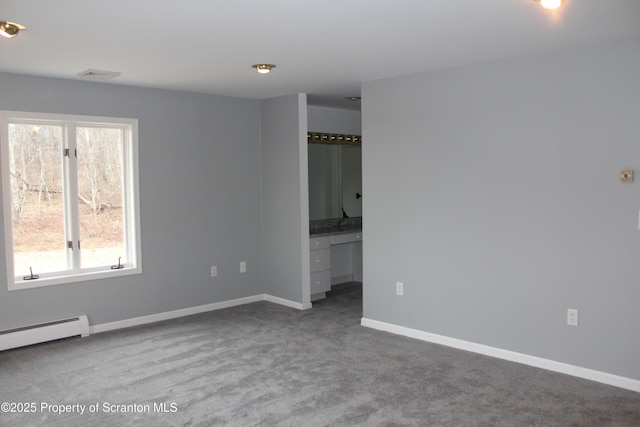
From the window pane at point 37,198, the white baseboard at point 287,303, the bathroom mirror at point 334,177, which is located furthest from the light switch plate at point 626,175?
the window pane at point 37,198

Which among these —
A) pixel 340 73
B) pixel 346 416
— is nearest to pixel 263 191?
pixel 340 73

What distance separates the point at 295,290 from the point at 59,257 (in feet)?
7.68

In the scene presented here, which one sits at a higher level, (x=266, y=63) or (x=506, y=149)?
(x=266, y=63)

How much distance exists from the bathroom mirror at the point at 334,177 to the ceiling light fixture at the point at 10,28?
3663 mm

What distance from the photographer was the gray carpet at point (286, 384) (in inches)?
120

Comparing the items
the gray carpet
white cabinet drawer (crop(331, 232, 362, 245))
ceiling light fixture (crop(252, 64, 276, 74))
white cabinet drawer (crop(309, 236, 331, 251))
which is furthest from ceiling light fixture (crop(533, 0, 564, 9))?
white cabinet drawer (crop(331, 232, 362, 245))

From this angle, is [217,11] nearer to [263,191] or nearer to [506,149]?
[506,149]

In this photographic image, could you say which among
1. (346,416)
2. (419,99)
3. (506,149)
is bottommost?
(346,416)

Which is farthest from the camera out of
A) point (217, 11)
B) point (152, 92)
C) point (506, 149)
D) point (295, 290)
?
point (295, 290)

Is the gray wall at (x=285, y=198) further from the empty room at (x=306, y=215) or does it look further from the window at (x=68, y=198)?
the window at (x=68, y=198)

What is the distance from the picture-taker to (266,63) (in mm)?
3938

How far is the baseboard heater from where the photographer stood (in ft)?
13.9

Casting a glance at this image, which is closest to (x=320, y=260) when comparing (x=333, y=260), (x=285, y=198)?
(x=285, y=198)

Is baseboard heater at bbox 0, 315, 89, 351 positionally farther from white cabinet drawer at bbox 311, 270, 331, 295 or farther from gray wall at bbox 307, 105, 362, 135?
gray wall at bbox 307, 105, 362, 135
